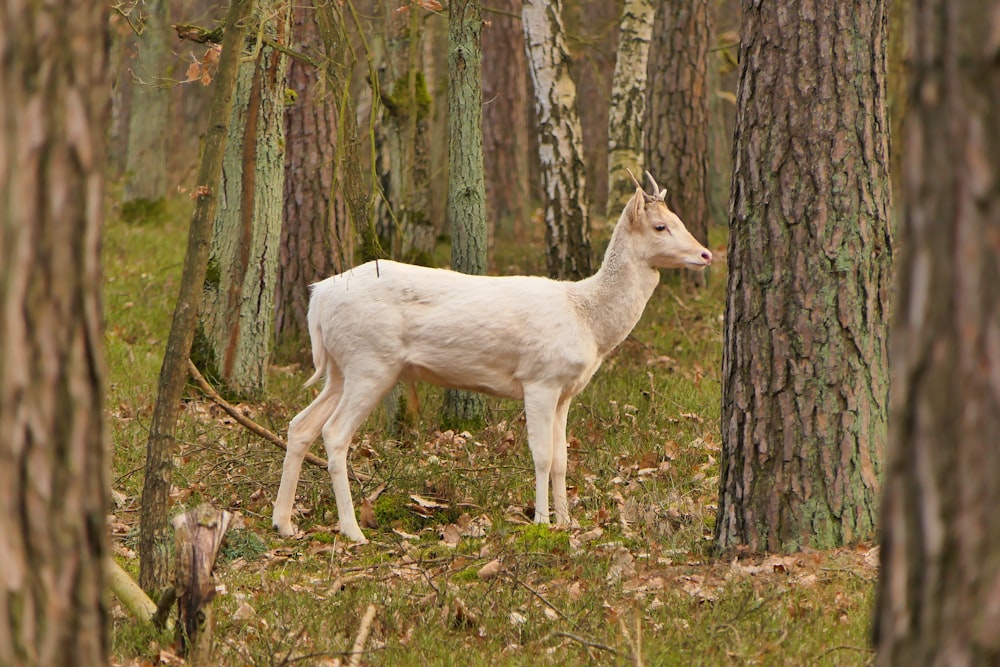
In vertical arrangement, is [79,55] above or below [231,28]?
below

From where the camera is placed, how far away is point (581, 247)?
43.2ft

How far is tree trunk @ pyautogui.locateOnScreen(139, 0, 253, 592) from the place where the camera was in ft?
17.4

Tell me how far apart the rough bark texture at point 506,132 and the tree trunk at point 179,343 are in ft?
45.7

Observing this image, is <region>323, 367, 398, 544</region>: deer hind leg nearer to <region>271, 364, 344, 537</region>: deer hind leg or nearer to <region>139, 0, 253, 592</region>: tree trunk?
<region>271, 364, 344, 537</region>: deer hind leg

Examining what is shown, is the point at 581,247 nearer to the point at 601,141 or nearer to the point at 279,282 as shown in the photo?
the point at 279,282

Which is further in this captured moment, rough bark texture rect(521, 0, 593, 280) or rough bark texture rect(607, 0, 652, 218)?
rough bark texture rect(607, 0, 652, 218)

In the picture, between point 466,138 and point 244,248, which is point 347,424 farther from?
point 244,248

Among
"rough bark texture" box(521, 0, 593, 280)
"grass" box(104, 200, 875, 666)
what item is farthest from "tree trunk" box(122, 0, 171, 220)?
"rough bark texture" box(521, 0, 593, 280)

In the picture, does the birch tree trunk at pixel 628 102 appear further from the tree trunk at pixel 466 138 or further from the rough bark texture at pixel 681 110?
the tree trunk at pixel 466 138

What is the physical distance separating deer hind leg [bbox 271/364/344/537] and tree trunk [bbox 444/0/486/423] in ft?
5.61

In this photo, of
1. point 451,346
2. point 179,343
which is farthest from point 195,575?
point 451,346

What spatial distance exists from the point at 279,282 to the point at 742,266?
7.74 m

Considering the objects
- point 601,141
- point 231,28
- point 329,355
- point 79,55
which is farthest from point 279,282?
point 601,141

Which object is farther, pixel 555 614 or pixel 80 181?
pixel 555 614
